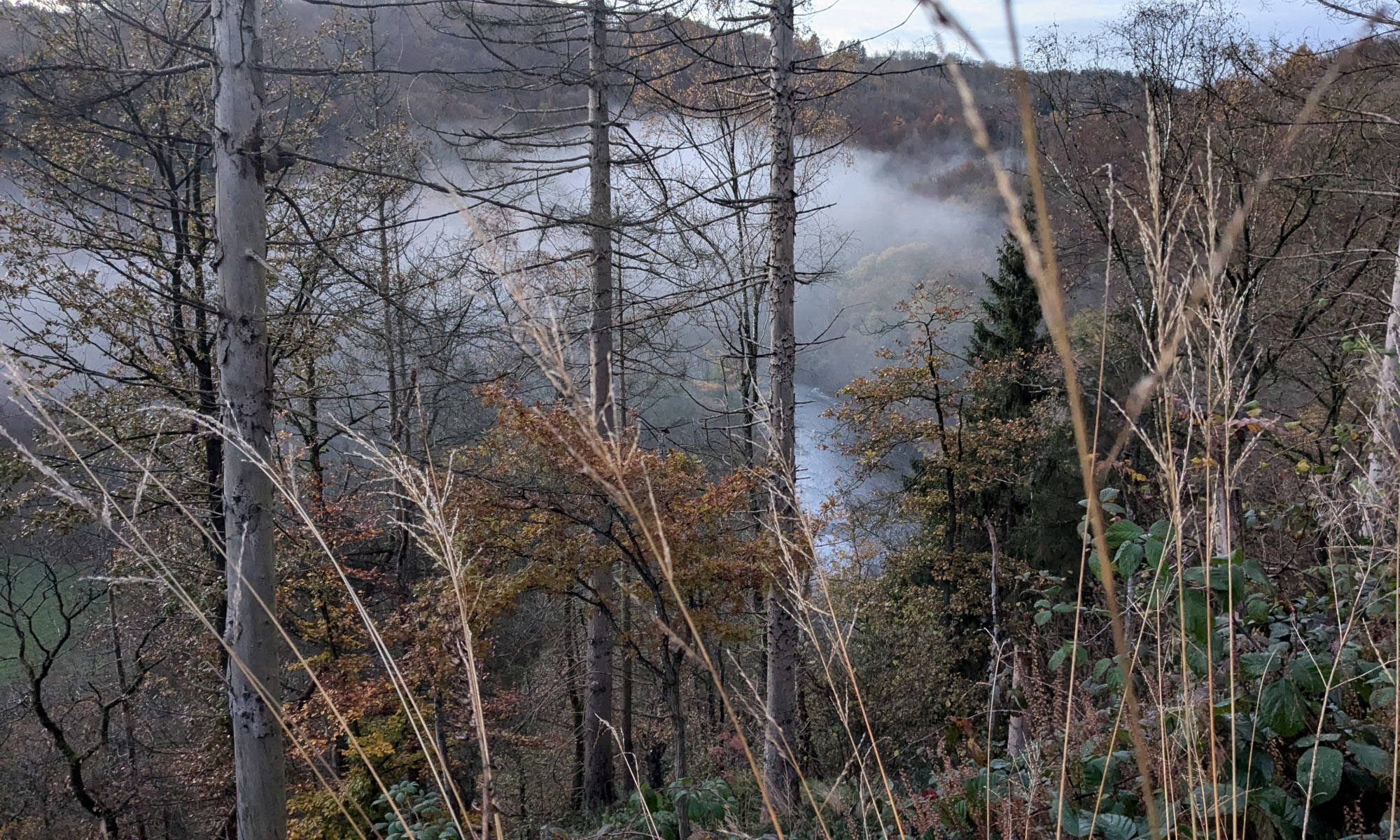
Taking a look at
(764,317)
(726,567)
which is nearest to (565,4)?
(726,567)

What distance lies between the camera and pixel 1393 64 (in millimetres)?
4762

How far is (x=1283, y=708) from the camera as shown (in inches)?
55.6

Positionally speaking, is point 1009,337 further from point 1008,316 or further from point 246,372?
point 246,372

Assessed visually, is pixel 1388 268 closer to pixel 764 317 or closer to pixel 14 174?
pixel 764 317

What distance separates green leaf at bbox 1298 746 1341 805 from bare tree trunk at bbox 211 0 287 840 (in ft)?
12.2

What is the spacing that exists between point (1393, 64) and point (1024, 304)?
9577 millimetres

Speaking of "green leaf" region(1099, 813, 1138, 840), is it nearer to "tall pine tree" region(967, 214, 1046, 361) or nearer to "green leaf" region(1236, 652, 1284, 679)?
"green leaf" region(1236, 652, 1284, 679)

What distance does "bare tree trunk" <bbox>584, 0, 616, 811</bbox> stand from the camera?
23.5 feet

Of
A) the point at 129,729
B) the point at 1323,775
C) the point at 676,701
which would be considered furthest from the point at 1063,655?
the point at 129,729

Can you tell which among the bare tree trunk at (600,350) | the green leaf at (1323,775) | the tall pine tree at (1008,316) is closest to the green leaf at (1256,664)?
the green leaf at (1323,775)

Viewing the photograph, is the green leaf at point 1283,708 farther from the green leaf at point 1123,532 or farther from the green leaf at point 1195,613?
the green leaf at point 1123,532

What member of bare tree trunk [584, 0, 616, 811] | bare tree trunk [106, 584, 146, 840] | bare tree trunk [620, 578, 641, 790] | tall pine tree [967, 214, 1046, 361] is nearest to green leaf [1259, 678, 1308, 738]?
bare tree trunk [584, 0, 616, 811]

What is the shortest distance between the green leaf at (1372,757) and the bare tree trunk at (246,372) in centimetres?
381

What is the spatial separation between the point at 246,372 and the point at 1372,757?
4.16 metres
